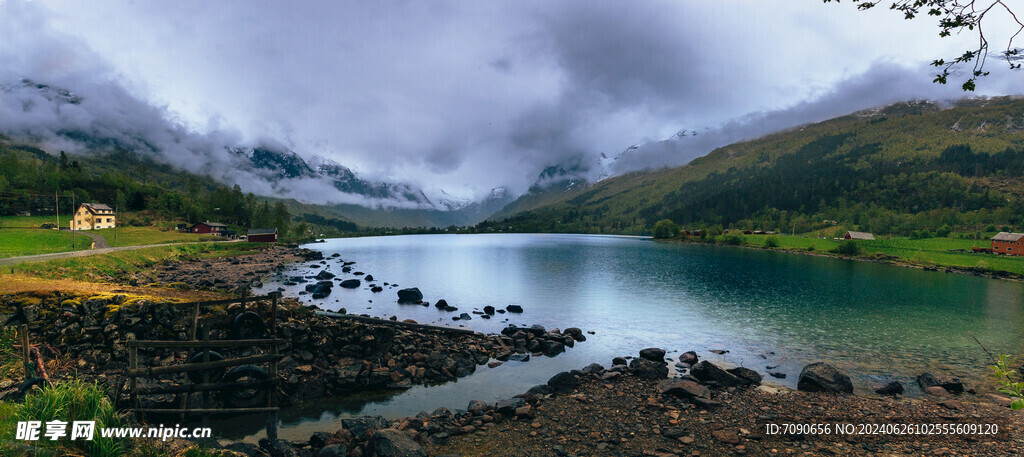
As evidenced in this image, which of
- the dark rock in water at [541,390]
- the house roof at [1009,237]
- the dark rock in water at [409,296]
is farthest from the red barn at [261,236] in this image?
the house roof at [1009,237]

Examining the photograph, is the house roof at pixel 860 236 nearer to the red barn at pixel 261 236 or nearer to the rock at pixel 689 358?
the rock at pixel 689 358

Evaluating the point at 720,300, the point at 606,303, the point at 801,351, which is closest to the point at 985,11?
the point at 801,351

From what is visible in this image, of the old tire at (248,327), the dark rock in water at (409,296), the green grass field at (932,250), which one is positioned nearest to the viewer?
the old tire at (248,327)

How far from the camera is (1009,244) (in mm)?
102438

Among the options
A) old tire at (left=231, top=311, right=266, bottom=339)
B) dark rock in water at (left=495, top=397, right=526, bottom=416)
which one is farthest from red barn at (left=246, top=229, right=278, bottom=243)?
dark rock in water at (left=495, top=397, right=526, bottom=416)

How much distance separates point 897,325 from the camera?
39.4 metres

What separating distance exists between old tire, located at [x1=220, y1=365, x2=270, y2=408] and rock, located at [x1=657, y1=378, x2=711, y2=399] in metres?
18.2

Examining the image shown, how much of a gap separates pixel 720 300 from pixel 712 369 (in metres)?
33.6

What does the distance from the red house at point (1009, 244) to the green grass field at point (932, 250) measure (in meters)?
5.14

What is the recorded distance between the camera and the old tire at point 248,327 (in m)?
20.8

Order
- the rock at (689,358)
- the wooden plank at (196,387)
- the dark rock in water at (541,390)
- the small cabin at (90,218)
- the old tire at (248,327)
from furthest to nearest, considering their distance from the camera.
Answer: the small cabin at (90,218)
the rock at (689,358)
the old tire at (248,327)
the dark rock in water at (541,390)
the wooden plank at (196,387)

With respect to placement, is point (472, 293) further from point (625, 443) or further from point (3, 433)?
point (3, 433)

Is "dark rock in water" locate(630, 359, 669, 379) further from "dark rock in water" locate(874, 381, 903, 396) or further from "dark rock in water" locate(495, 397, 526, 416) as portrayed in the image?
"dark rock in water" locate(874, 381, 903, 396)

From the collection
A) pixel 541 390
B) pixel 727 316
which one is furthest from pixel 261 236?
pixel 541 390
